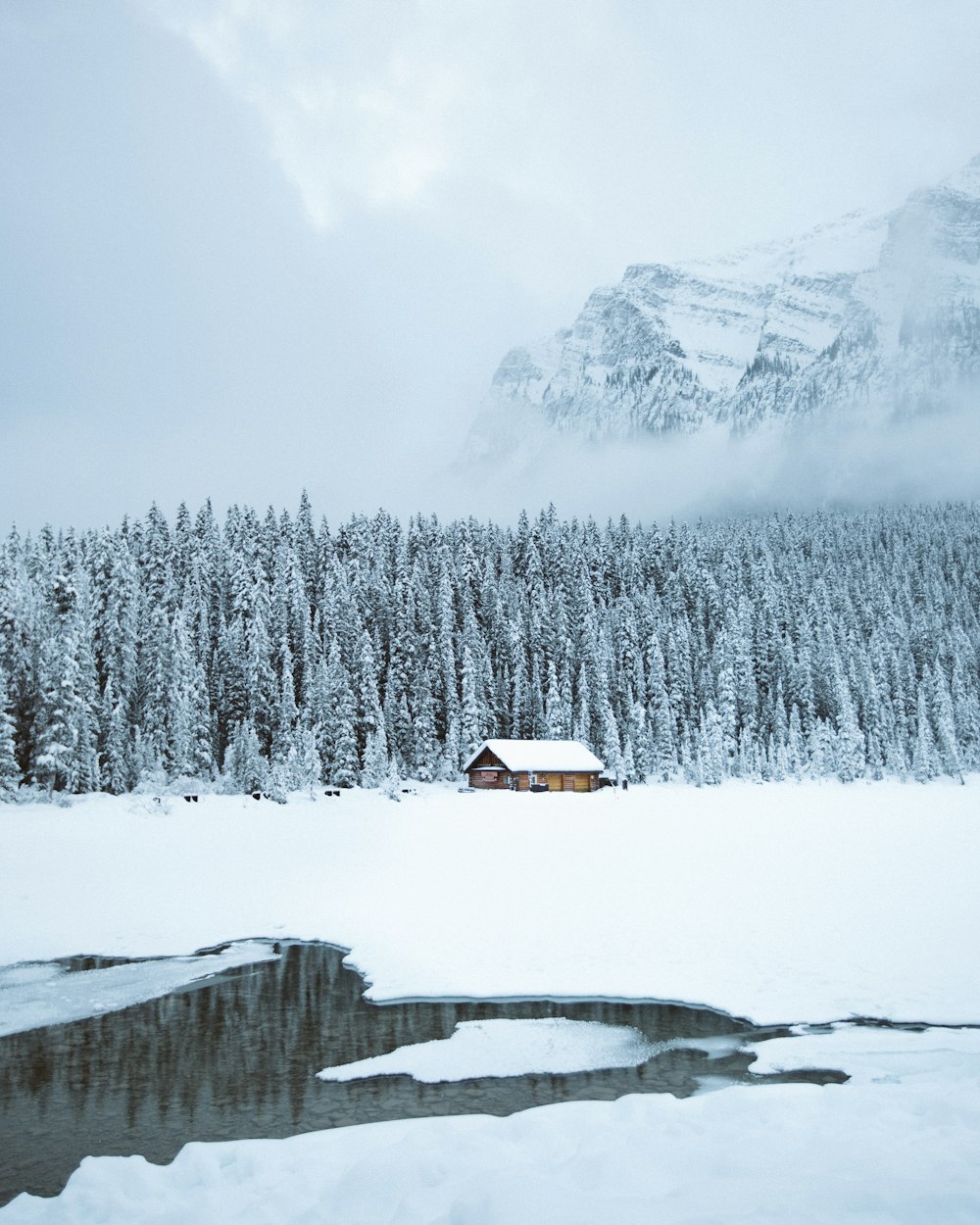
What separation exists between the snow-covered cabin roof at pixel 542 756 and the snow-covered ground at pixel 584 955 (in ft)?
70.3

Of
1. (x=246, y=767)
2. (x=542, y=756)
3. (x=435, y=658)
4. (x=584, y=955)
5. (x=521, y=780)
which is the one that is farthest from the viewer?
(x=435, y=658)

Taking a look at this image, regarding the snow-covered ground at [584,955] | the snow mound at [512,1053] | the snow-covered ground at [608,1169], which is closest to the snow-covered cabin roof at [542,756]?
the snow-covered ground at [584,955]

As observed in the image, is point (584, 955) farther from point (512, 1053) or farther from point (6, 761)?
point (6, 761)

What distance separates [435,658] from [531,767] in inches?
707

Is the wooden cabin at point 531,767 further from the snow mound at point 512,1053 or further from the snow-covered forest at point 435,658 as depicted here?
the snow mound at point 512,1053

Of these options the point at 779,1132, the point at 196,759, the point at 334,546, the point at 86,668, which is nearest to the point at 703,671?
the point at 334,546

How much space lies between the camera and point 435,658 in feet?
274

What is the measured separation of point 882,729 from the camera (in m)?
102

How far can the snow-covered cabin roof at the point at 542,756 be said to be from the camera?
231ft

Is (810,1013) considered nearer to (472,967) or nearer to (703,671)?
(472,967)

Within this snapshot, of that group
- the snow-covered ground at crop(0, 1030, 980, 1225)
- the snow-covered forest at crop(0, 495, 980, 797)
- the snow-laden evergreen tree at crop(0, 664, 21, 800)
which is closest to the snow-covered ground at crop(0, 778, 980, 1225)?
the snow-covered ground at crop(0, 1030, 980, 1225)

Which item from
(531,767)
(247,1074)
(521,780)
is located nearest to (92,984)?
(247,1074)

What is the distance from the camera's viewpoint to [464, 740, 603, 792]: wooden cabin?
7038 cm

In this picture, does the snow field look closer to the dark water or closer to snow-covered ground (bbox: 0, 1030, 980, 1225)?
the dark water
